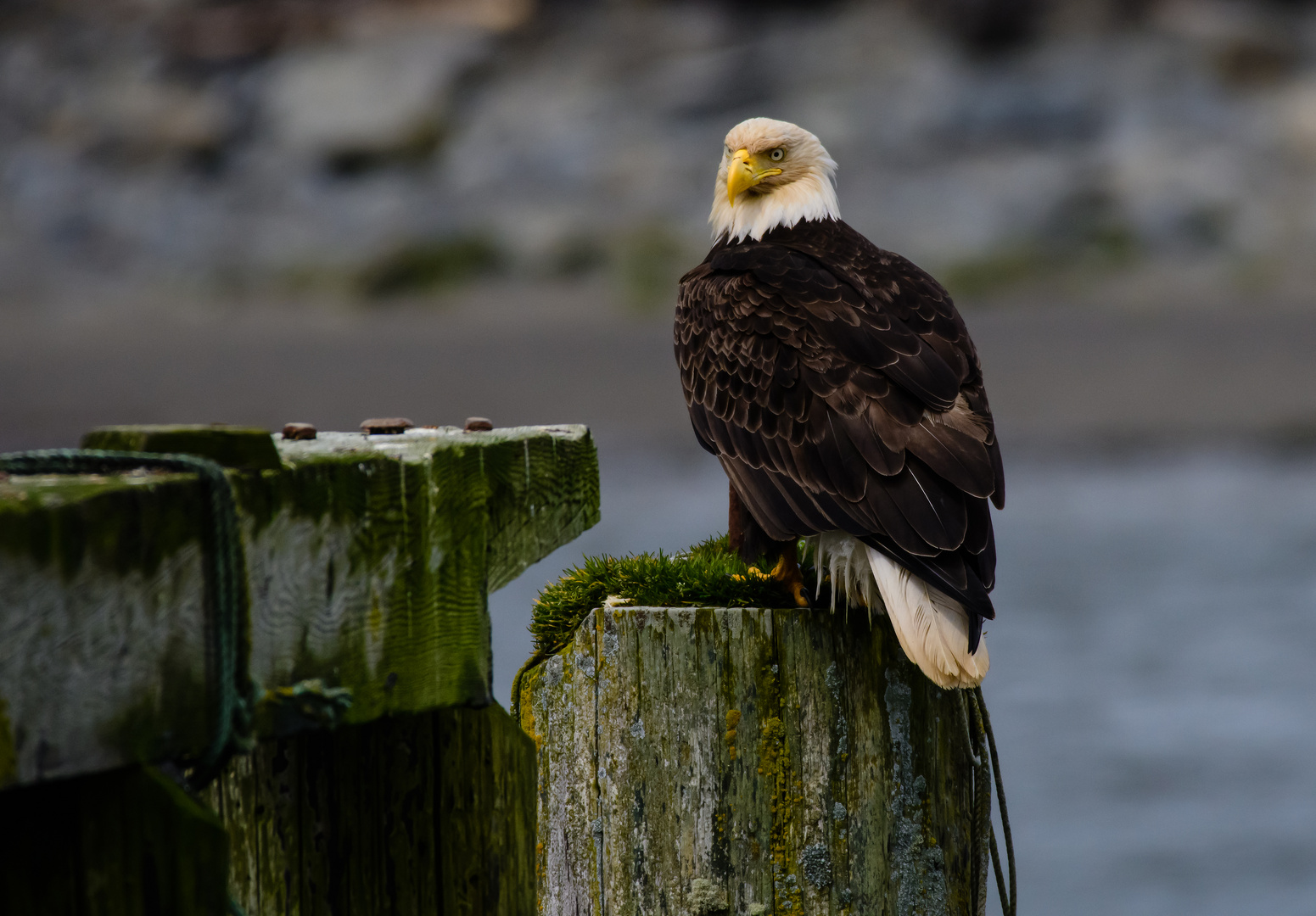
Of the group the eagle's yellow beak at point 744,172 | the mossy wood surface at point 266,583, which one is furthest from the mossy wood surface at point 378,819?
the eagle's yellow beak at point 744,172

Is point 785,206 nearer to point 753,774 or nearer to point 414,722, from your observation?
point 753,774

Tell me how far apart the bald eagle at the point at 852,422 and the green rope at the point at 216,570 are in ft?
Result: 5.75

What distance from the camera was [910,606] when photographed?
120 inches

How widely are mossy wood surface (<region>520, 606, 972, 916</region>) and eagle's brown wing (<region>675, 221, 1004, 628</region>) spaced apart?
1.45ft

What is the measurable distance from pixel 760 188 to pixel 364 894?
11.6 ft

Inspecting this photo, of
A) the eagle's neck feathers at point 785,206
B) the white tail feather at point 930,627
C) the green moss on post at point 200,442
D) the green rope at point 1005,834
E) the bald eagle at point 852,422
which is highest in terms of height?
the eagle's neck feathers at point 785,206

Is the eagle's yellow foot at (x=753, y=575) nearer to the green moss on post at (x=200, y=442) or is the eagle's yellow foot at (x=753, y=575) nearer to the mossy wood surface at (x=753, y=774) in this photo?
the mossy wood surface at (x=753, y=774)

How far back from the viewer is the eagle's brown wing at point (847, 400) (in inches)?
129

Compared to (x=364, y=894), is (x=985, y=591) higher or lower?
higher

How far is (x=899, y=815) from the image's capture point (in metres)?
2.80

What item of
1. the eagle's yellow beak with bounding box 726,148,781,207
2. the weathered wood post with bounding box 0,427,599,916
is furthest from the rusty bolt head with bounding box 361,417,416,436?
the eagle's yellow beak with bounding box 726,148,781,207

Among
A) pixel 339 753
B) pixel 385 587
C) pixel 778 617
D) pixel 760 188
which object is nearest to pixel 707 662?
pixel 778 617

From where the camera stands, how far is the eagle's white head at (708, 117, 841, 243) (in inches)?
188

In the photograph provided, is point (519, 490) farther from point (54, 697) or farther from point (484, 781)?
point (54, 697)
